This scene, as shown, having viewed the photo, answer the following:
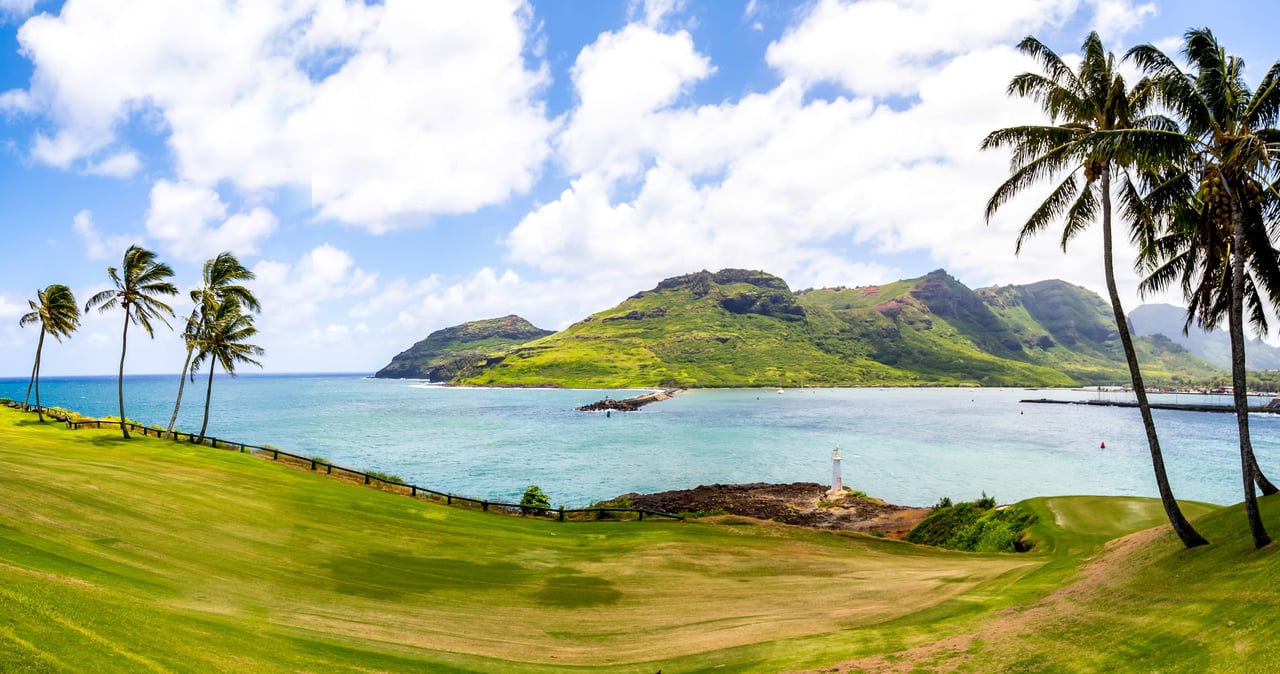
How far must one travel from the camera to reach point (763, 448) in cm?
9981

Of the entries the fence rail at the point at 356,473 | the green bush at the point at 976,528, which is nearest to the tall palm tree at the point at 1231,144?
the green bush at the point at 976,528

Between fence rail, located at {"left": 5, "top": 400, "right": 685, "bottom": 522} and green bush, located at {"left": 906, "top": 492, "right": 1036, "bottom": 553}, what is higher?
fence rail, located at {"left": 5, "top": 400, "right": 685, "bottom": 522}

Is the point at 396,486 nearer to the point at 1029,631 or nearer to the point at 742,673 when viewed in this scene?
the point at 742,673

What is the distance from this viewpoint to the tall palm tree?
15.6 meters

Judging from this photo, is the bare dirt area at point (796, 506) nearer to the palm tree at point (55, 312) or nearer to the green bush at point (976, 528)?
the green bush at point (976, 528)

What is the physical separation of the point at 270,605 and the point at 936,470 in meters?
82.6

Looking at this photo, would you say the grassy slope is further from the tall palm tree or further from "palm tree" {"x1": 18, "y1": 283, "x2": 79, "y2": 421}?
"palm tree" {"x1": 18, "y1": 283, "x2": 79, "y2": 421}

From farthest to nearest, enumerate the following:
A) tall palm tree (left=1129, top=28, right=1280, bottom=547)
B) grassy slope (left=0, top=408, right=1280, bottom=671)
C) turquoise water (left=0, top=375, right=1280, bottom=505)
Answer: turquoise water (left=0, top=375, right=1280, bottom=505) → tall palm tree (left=1129, top=28, right=1280, bottom=547) → grassy slope (left=0, top=408, right=1280, bottom=671)

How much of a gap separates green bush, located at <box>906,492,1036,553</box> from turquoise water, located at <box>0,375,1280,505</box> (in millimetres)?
23507

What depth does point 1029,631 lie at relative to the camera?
13.7 meters

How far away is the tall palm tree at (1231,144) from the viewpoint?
1558 centimetres

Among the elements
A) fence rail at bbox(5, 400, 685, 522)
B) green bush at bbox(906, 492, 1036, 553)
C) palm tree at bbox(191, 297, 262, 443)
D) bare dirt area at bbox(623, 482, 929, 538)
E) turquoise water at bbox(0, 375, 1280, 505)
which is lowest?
turquoise water at bbox(0, 375, 1280, 505)

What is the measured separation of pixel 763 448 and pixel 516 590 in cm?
8284

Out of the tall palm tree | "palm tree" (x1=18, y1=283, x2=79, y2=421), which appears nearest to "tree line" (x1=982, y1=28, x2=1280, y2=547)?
the tall palm tree
